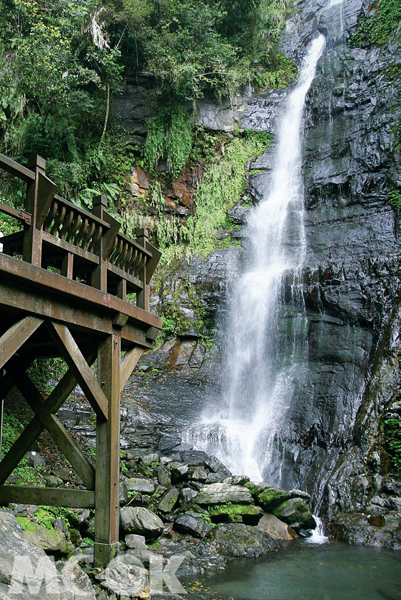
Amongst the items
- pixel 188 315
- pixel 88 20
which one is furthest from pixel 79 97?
pixel 188 315

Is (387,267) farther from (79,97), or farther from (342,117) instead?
(79,97)

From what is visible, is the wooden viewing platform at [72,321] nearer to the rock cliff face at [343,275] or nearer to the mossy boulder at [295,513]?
the mossy boulder at [295,513]

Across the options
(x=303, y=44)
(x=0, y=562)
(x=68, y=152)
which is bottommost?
(x=0, y=562)

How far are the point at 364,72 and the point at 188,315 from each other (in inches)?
472

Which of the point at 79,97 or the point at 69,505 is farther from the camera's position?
the point at 79,97

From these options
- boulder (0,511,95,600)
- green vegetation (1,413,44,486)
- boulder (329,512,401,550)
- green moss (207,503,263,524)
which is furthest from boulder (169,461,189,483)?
boulder (0,511,95,600)

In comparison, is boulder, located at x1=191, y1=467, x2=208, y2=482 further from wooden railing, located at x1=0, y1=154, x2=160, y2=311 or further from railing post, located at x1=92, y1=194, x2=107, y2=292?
railing post, located at x1=92, y1=194, x2=107, y2=292

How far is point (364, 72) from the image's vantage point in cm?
1920

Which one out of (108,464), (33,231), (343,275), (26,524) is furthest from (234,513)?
(343,275)

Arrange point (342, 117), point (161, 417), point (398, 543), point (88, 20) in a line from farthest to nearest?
1. point (342, 117)
2. point (88, 20)
3. point (161, 417)
4. point (398, 543)

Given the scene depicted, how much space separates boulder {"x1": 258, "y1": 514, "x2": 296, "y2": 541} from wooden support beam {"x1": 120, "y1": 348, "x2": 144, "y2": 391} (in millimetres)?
4337

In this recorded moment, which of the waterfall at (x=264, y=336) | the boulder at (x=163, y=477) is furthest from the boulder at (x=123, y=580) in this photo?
the waterfall at (x=264, y=336)

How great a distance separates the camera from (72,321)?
498 cm

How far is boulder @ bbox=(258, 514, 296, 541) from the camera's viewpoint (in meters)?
8.53
